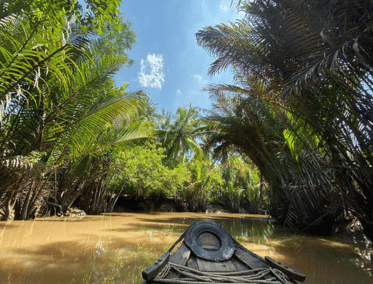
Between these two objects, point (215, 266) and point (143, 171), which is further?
point (143, 171)

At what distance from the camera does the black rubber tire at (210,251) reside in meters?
2.53

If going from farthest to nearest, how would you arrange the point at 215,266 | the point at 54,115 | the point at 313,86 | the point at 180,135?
the point at 180,135 < the point at 54,115 < the point at 313,86 < the point at 215,266

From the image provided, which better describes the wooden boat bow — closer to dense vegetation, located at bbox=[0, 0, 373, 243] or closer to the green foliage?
dense vegetation, located at bbox=[0, 0, 373, 243]

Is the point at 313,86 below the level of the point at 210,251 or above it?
above

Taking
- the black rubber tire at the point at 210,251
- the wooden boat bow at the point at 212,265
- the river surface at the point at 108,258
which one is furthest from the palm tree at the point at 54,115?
the wooden boat bow at the point at 212,265

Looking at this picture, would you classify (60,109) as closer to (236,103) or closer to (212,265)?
(212,265)

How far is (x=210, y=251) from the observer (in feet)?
8.74

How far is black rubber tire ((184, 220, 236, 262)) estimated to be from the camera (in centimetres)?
253

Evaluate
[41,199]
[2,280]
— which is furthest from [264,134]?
[41,199]

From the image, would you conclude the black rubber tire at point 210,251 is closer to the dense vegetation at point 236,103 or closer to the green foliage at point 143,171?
the dense vegetation at point 236,103

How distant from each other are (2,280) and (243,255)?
256 centimetres

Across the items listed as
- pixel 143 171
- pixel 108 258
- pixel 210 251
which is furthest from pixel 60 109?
pixel 143 171

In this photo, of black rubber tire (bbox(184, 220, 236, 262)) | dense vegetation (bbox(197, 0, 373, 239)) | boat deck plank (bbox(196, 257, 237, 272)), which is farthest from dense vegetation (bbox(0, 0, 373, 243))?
boat deck plank (bbox(196, 257, 237, 272))

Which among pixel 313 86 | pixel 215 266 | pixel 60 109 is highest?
pixel 60 109
